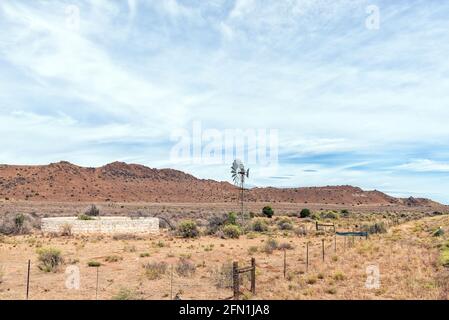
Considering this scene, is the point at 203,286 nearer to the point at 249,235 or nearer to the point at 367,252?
the point at 367,252

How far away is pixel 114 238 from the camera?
117 ft

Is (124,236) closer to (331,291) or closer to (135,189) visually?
(331,291)

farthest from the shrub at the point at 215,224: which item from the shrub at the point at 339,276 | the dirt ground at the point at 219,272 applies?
the shrub at the point at 339,276

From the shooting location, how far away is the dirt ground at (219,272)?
51.6ft

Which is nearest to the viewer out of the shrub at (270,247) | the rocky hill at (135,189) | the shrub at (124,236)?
the shrub at (270,247)

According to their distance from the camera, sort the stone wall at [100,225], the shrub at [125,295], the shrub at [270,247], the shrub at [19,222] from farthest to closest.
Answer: the shrub at [19,222]
the stone wall at [100,225]
the shrub at [270,247]
the shrub at [125,295]

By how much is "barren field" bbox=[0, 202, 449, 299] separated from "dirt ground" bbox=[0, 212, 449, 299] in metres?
0.04

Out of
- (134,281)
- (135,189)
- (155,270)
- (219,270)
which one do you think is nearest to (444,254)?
(219,270)

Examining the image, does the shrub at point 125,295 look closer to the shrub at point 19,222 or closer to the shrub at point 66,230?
the shrub at point 66,230

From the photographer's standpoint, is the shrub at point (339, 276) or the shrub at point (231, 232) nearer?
the shrub at point (339, 276)

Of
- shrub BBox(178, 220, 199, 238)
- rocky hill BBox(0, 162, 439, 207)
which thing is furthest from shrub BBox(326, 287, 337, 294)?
rocky hill BBox(0, 162, 439, 207)

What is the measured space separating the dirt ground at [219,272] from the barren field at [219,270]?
1.4 inches

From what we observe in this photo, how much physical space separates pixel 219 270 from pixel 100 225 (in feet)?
69.3
